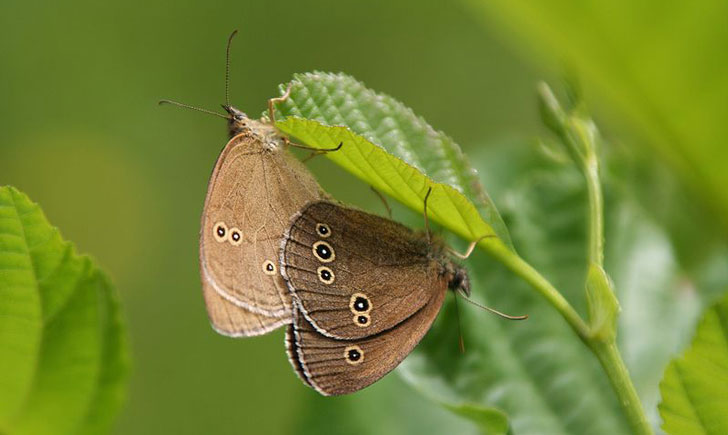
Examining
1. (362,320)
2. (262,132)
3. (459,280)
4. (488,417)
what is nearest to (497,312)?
(459,280)

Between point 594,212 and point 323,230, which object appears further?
point 323,230

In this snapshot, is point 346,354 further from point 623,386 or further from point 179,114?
point 179,114

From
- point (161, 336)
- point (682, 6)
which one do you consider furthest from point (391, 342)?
point (161, 336)

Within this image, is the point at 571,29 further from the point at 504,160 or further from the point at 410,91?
the point at 410,91

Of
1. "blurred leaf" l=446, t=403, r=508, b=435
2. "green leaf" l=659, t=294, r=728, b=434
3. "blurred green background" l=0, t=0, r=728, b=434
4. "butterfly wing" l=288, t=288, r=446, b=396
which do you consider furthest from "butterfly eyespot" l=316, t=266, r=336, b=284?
"blurred green background" l=0, t=0, r=728, b=434

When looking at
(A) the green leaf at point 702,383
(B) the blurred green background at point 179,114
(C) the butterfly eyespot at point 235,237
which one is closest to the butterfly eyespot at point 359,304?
(C) the butterfly eyespot at point 235,237

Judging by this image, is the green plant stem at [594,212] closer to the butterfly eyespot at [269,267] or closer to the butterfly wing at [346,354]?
the butterfly wing at [346,354]

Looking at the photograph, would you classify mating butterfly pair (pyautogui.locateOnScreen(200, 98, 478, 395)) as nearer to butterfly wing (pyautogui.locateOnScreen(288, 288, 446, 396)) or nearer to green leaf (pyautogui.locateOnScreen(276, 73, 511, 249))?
butterfly wing (pyautogui.locateOnScreen(288, 288, 446, 396))
